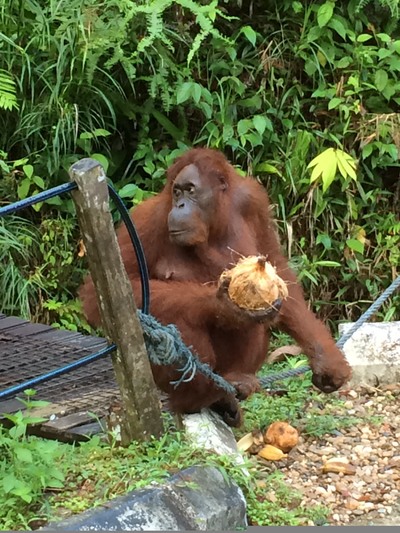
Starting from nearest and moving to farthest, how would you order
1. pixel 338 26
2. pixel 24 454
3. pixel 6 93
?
pixel 24 454 < pixel 6 93 < pixel 338 26

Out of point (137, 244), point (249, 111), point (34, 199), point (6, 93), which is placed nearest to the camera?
point (34, 199)

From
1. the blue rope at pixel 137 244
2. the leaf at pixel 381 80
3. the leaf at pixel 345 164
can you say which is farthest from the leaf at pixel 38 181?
the blue rope at pixel 137 244

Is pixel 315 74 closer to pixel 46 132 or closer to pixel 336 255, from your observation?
pixel 336 255

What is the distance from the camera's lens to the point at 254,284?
2.64 meters

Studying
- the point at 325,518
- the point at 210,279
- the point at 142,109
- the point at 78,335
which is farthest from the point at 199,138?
the point at 325,518

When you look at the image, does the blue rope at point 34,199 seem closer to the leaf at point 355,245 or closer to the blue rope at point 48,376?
the blue rope at point 48,376

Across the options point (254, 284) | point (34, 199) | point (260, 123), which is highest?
point (34, 199)

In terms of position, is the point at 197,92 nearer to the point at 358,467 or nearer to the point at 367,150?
the point at 367,150

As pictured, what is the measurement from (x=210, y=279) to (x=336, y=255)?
2601 mm

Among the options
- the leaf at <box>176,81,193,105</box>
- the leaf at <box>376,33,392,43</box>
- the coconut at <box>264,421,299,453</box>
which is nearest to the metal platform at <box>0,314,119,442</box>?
the coconut at <box>264,421,299,453</box>

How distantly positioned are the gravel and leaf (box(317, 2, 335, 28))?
2.60m

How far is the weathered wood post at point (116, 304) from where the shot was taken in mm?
2414

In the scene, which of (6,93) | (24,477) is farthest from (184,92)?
(24,477)

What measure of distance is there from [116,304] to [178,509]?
2.02 ft
